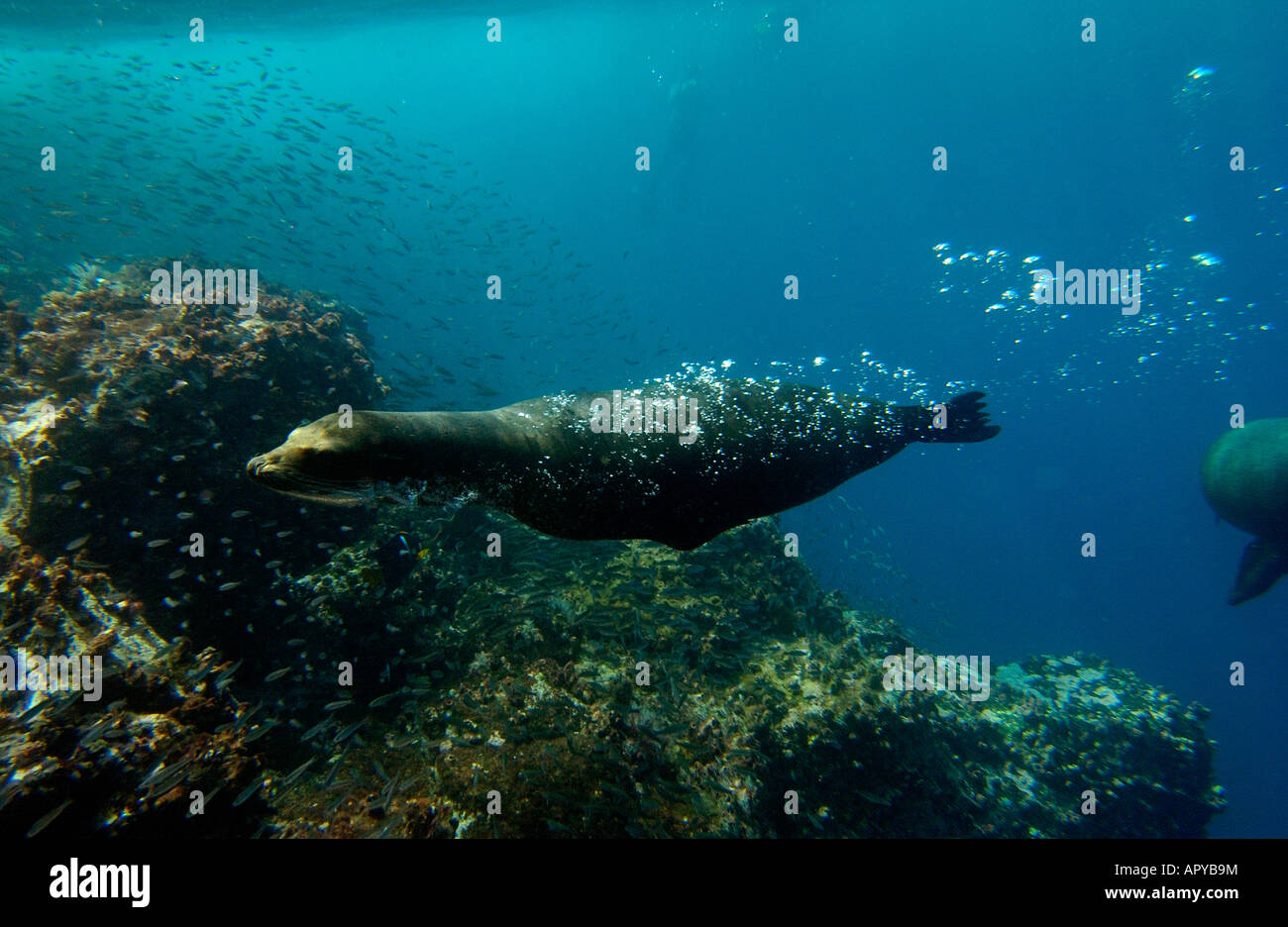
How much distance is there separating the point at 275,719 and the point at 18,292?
24.7 metres

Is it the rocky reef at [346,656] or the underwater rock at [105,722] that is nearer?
the underwater rock at [105,722]

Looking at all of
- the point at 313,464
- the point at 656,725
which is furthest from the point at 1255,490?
the point at 313,464

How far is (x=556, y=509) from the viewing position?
11.0 feet

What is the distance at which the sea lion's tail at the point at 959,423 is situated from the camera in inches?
207

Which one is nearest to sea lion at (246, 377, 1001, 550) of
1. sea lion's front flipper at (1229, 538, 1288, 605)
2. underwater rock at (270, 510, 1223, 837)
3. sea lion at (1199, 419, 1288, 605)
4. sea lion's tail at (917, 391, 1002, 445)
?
sea lion's tail at (917, 391, 1002, 445)

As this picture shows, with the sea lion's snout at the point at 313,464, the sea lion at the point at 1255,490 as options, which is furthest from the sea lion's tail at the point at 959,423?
the sea lion at the point at 1255,490

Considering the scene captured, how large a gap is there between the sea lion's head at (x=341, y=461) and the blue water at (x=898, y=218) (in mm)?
13031

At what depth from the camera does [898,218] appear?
75125mm

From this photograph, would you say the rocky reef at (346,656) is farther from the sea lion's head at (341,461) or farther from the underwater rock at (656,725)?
the sea lion's head at (341,461)

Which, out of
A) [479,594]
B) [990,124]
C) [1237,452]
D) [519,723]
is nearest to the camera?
[519,723]

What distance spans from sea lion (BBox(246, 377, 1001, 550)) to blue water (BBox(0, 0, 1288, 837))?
1276cm

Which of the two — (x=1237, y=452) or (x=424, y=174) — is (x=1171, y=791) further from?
(x=424, y=174)

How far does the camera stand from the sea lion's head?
2299 mm

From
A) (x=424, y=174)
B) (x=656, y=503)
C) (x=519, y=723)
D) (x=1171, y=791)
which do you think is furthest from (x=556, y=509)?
(x=424, y=174)
